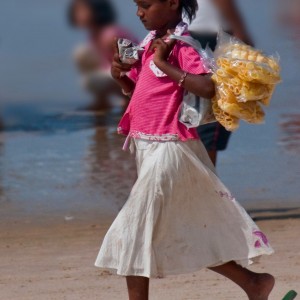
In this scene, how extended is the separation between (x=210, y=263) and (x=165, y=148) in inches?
19.4

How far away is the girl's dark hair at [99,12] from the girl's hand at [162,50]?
545cm

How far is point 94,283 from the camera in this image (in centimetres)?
588

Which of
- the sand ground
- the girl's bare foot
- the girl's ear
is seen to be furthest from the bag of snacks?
the sand ground

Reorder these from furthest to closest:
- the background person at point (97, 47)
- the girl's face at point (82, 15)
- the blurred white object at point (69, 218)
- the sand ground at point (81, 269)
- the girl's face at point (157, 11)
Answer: the girl's face at point (82, 15), the background person at point (97, 47), the blurred white object at point (69, 218), the sand ground at point (81, 269), the girl's face at point (157, 11)

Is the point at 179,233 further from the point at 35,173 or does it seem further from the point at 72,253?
the point at 35,173

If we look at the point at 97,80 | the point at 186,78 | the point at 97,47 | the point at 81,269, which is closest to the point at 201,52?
the point at 186,78

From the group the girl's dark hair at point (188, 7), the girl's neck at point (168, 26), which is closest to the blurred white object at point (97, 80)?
the girl's dark hair at point (188, 7)

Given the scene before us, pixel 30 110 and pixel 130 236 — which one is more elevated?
pixel 130 236

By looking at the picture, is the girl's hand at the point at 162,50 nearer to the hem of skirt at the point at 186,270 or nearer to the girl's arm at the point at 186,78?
the girl's arm at the point at 186,78

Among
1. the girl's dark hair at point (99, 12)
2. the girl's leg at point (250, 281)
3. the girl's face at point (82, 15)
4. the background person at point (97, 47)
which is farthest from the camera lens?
the girl's face at point (82, 15)

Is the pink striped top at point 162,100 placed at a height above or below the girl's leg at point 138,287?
above

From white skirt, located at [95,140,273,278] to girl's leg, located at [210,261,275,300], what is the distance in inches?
2.6

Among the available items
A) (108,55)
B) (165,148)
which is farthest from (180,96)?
(108,55)

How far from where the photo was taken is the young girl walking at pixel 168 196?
16.0 feet
